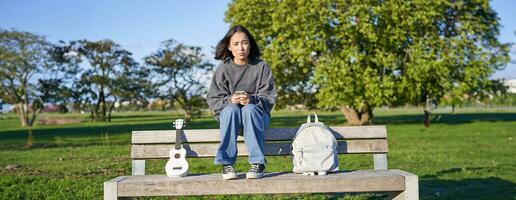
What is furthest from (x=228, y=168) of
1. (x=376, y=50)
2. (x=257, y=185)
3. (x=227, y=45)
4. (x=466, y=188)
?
(x=376, y=50)

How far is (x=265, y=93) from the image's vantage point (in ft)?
Answer: 14.4

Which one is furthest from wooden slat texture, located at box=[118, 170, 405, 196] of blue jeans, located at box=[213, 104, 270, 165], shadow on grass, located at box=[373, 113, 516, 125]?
shadow on grass, located at box=[373, 113, 516, 125]

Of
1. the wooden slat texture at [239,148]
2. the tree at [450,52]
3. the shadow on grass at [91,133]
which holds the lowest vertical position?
the shadow on grass at [91,133]

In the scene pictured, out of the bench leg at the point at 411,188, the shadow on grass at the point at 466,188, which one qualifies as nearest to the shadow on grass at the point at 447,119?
the shadow on grass at the point at 466,188

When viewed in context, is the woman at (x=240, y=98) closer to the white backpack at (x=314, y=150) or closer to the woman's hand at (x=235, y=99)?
the woman's hand at (x=235, y=99)

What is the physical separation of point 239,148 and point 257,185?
879 millimetres

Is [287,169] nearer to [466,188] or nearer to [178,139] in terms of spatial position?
[466,188]

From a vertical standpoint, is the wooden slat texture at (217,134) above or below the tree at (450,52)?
below

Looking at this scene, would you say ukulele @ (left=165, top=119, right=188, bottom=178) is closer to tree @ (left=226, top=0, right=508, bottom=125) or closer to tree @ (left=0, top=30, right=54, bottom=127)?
tree @ (left=226, top=0, right=508, bottom=125)

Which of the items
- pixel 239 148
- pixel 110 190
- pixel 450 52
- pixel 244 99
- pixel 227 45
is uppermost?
pixel 450 52

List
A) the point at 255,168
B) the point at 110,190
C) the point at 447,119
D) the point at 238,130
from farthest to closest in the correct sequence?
the point at 447,119 < the point at 238,130 < the point at 255,168 < the point at 110,190

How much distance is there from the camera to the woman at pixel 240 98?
4.06 metres

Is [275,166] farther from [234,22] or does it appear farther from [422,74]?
[234,22]

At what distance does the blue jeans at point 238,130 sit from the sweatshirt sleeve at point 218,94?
19 centimetres
